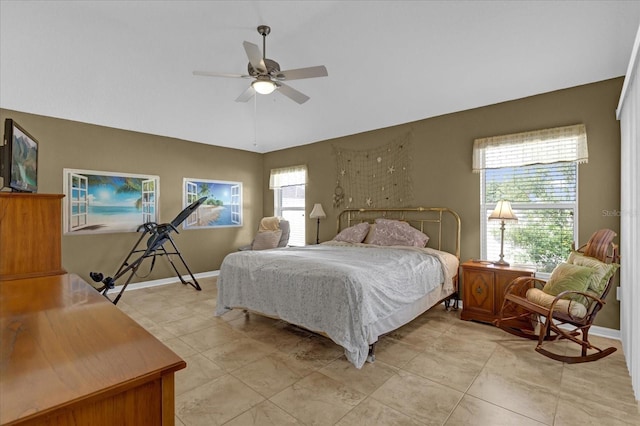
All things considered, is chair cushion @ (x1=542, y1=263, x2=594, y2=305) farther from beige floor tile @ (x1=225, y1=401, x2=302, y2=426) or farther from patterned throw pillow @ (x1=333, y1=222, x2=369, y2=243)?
beige floor tile @ (x1=225, y1=401, x2=302, y2=426)

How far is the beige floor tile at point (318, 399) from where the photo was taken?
194 cm

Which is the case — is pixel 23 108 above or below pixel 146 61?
below

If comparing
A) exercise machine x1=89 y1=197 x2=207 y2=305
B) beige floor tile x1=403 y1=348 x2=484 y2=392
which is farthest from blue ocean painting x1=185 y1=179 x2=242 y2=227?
beige floor tile x1=403 y1=348 x2=484 y2=392

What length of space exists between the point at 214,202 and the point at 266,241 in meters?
1.47

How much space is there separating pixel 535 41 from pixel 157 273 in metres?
5.83

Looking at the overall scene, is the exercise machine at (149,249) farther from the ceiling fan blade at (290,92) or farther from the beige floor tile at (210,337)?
the ceiling fan blade at (290,92)

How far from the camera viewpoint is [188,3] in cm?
256

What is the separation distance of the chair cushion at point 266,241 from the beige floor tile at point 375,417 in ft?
11.6

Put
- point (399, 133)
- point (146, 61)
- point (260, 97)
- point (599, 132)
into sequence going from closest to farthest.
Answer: point (599, 132) → point (146, 61) → point (260, 97) → point (399, 133)

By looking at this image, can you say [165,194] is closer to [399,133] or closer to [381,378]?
[399,133]

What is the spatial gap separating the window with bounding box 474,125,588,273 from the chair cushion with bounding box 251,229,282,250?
316 cm

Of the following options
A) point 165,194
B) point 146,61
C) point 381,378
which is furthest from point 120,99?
point 381,378

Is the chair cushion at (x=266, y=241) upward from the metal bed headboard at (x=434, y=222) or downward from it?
downward

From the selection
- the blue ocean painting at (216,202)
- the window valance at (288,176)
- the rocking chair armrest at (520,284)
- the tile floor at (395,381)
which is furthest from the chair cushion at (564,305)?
the blue ocean painting at (216,202)
